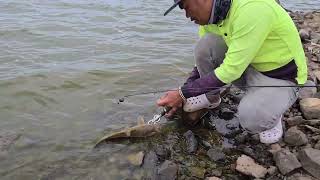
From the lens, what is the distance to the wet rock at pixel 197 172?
3.69 metres

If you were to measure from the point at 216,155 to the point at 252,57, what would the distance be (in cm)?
99

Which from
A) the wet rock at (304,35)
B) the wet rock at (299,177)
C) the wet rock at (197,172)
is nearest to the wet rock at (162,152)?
the wet rock at (197,172)

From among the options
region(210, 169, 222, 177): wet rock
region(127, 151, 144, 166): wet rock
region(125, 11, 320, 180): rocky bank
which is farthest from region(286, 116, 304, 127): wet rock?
region(127, 151, 144, 166): wet rock

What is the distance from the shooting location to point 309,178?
352cm

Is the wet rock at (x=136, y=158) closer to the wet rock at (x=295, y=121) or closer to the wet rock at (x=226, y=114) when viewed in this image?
the wet rock at (x=226, y=114)

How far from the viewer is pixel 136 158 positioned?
4.00m

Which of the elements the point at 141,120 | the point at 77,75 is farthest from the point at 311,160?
the point at 77,75

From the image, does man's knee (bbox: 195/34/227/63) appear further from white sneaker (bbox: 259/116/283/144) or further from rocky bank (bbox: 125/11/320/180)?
white sneaker (bbox: 259/116/283/144)

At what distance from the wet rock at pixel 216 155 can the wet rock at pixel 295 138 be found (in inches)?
25.1

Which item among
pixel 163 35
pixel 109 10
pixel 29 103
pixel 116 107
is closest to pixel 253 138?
pixel 116 107

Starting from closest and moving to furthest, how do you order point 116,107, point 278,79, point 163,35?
point 278,79 → point 116,107 → point 163,35

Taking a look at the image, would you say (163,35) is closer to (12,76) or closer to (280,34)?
(12,76)

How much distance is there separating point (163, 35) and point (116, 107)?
3724 millimetres

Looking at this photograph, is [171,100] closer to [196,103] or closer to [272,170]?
[196,103]
